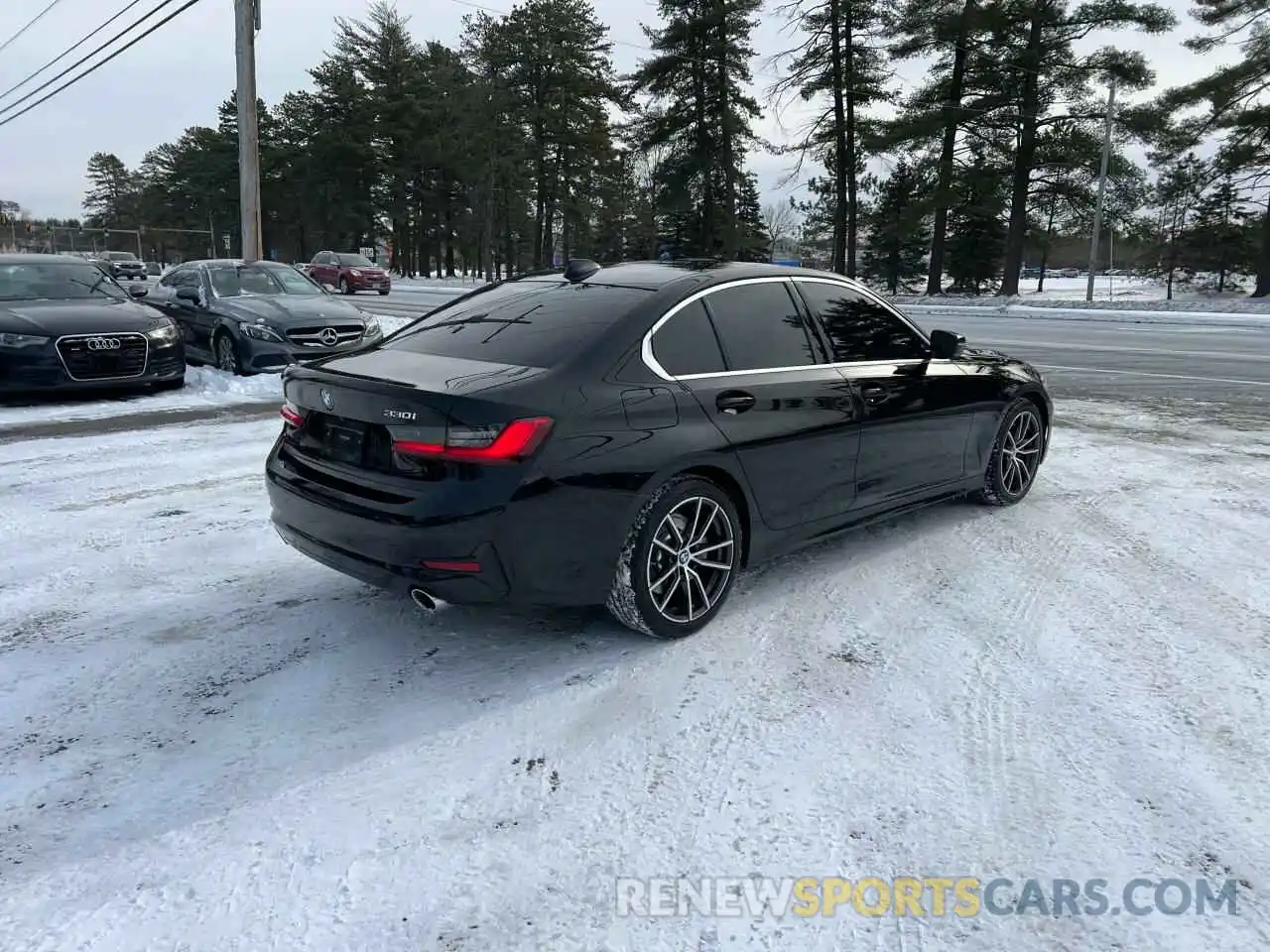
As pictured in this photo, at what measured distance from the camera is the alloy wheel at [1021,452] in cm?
570

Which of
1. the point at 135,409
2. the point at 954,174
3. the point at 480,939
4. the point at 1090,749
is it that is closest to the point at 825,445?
the point at 1090,749

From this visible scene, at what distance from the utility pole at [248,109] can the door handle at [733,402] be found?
542 inches

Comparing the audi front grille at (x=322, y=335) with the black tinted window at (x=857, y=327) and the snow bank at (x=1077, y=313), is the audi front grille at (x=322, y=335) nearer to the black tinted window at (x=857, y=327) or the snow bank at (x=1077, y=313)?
the black tinted window at (x=857, y=327)

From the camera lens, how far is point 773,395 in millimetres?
4086

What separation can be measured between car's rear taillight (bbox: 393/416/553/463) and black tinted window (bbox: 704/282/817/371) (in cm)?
115

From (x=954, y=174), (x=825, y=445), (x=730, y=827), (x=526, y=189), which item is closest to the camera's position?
(x=730, y=827)

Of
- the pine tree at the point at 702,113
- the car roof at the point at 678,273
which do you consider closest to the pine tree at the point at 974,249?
the pine tree at the point at 702,113

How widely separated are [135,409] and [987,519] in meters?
8.23

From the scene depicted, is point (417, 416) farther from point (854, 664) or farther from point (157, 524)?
point (157, 524)

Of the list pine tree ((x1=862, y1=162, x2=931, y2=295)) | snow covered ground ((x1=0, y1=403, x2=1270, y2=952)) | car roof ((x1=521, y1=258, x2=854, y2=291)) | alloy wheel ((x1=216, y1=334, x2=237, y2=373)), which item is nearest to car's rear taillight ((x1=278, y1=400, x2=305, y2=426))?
snow covered ground ((x1=0, y1=403, x2=1270, y2=952))

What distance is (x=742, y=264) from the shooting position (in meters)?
4.55

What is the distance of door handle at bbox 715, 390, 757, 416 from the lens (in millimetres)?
3871

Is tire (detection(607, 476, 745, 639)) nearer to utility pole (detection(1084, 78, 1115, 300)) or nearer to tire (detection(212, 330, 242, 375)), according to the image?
tire (detection(212, 330, 242, 375))

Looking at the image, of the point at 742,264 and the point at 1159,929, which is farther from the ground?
the point at 742,264
